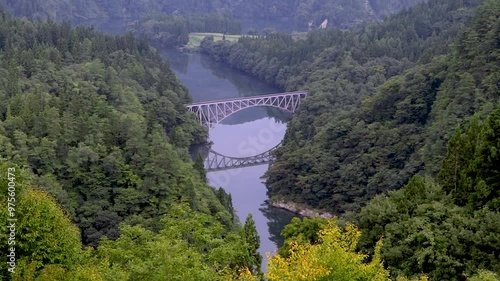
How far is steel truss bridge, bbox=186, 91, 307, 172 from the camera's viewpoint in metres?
39.7

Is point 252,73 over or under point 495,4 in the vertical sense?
under

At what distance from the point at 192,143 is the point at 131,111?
24.6 ft

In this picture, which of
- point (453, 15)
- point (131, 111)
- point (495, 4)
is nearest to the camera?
point (495, 4)

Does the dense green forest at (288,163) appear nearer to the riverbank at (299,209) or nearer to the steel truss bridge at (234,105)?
the riverbank at (299,209)

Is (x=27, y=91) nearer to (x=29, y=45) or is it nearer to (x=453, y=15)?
(x=29, y=45)

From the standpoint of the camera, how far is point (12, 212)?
1178cm

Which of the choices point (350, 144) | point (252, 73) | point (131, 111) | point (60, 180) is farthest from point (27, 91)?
point (252, 73)

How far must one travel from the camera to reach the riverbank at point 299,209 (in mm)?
30875

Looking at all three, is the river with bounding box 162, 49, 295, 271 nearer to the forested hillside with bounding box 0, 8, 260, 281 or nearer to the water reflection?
the water reflection

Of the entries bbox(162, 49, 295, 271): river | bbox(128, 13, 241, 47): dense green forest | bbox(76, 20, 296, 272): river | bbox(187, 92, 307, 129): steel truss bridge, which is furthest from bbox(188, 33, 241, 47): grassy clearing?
bbox(187, 92, 307, 129): steel truss bridge

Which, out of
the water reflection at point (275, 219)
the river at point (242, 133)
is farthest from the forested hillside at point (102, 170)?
the river at point (242, 133)

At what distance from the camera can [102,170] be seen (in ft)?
82.9

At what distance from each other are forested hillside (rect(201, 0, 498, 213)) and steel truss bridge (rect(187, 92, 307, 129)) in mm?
1739

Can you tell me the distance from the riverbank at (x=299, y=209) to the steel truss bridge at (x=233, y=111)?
21.7 ft
